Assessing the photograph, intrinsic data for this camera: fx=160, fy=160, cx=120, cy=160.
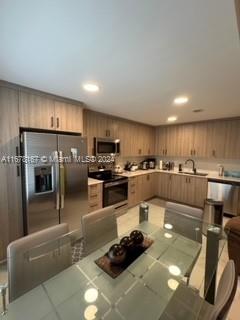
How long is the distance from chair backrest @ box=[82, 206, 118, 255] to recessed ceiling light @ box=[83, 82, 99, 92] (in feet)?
4.97

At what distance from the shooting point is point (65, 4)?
0.88 m

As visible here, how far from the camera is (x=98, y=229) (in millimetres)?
1665

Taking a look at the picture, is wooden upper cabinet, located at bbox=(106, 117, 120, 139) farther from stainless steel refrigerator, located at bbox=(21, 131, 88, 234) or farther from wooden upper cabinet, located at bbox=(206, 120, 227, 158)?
wooden upper cabinet, located at bbox=(206, 120, 227, 158)

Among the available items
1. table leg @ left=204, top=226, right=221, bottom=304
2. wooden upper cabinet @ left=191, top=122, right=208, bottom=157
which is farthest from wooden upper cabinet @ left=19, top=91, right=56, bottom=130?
wooden upper cabinet @ left=191, top=122, right=208, bottom=157

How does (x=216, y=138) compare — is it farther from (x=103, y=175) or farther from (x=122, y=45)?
(x=122, y=45)

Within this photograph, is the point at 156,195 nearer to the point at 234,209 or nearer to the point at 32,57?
the point at 234,209


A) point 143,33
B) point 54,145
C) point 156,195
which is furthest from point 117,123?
point 143,33

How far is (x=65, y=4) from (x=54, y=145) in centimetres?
164

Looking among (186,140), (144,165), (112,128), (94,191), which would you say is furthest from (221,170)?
(94,191)

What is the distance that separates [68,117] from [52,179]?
3.39 feet

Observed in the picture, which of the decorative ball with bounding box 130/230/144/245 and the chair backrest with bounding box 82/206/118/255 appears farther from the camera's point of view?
the chair backrest with bounding box 82/206/118/255

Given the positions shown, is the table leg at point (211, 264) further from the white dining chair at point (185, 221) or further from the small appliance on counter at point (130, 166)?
the small appliance on counter at point (130, 166)

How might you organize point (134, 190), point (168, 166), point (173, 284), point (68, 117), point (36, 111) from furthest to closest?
point (168, 166) < point (134, 190) < point (68, 117) < point (36, 111) < point (173, 284)

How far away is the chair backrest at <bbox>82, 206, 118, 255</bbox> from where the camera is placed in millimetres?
1562
